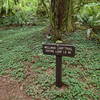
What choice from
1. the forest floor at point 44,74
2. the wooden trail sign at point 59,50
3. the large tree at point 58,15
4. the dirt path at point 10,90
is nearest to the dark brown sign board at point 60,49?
the wooden trail sign at point 59,50

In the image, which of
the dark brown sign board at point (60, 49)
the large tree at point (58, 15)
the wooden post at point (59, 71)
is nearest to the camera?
the dark brown sign board at point (60, 49)

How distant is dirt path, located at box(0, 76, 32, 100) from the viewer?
279cm

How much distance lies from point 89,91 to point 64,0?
273 centimetres

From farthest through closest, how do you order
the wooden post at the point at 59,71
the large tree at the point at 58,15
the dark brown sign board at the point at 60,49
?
1. the large tree at the point at 58,15
2. the wooden post at the point at 59,71
3. the dark brown sign board at the point at 60,49

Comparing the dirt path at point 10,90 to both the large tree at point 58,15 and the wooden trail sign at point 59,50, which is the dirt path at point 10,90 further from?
the large tree at point 58,15

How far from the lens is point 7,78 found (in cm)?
332

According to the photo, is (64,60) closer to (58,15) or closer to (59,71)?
(59,71)

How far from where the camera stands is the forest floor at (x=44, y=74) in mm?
2735

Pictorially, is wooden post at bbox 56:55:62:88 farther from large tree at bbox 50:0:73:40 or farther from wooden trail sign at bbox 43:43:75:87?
large tree at bbox 50:0:73:40

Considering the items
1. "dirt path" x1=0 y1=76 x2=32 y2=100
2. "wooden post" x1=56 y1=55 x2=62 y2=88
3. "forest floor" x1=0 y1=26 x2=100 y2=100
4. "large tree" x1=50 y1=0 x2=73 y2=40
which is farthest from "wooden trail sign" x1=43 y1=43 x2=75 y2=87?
"large tree" x1=50 y1=0 x2=73 y2=40

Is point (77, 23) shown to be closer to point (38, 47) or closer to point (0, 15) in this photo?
point (38, 47)

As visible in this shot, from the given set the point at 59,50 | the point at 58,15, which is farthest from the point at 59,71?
the point at 58,15

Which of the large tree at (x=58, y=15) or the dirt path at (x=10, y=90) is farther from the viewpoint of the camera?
the large tree at (x=58, y=15)

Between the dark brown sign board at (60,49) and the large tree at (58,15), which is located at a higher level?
the large tree at (58,15)
